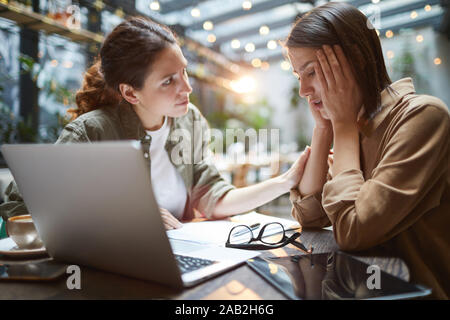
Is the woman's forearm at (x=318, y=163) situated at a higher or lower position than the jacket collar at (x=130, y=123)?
lower

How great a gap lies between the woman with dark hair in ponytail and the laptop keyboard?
0.38 metres

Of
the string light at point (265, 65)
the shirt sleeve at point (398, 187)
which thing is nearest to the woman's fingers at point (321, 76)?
the shirt sleeve at point (398, 187)

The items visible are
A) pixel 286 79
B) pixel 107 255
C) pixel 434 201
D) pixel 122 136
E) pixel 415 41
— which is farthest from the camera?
pixel 286 79

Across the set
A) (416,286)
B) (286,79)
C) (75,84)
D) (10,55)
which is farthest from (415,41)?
(416,286)

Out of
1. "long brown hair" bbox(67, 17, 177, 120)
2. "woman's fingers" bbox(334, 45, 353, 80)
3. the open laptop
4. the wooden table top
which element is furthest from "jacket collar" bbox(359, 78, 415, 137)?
"long brown hair" bbox(67, 17, 177, 120)

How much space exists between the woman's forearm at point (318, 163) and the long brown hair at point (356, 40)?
180 millimetres

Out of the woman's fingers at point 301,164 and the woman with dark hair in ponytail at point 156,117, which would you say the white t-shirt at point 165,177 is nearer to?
the woman with dark hair in ponytail at point 156,117

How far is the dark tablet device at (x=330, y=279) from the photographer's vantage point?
1.68 ft

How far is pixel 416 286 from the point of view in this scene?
1.74 feet

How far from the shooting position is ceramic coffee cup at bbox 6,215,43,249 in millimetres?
755

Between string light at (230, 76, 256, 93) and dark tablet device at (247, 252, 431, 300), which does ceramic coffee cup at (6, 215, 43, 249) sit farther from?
string light at (230, 76, 256, 93)
